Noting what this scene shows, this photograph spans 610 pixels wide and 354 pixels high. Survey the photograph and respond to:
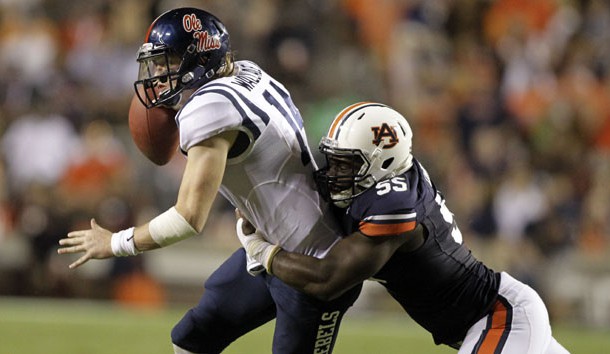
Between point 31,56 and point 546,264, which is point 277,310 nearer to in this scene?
point 546,264

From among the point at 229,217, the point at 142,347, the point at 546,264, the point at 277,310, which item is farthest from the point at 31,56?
the point at 277,310

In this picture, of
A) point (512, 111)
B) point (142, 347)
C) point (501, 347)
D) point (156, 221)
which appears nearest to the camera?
point (156, 221)

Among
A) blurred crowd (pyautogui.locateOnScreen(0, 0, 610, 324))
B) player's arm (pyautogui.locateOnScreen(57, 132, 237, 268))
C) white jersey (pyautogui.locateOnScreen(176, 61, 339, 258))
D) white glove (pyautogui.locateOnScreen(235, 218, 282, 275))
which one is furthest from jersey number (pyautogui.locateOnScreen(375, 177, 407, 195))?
blurred crowd (pyautogui.locateOnScreen(0, 0, 610, 324))

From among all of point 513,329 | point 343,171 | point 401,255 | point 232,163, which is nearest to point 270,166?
point 232,163

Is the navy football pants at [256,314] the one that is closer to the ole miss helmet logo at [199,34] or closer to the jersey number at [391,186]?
the jersey number at [391,186]

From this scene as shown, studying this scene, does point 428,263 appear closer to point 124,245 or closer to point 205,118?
point 205,118

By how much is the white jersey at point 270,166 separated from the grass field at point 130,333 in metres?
2.89

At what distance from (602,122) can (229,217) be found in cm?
376

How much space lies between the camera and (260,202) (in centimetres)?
399

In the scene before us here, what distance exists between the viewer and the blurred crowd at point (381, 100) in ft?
30.3

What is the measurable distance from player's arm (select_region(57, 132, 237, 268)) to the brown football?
0.37 meters

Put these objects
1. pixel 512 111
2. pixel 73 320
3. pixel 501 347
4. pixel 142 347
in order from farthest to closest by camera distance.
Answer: pixel 512 111, pixel 73 320, pixel 142 347, pixel 501 347

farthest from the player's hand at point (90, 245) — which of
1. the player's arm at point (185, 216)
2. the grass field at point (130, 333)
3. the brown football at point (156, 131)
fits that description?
the grass field at point (130, 333)

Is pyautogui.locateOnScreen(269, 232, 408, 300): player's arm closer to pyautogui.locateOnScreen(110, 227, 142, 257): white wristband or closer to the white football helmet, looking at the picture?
the white football helmet
